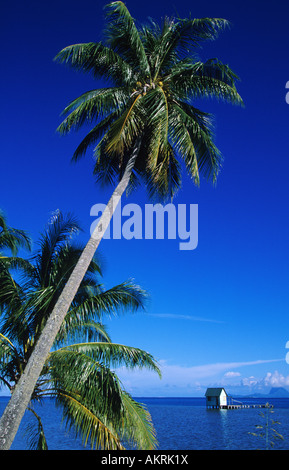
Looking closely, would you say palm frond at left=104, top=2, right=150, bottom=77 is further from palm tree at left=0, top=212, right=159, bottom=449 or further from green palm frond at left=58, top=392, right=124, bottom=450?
green palm frond at left=58, top=392, right=124, bottom=450

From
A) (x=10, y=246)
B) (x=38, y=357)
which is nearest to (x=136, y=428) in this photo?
(x=38, y=357)

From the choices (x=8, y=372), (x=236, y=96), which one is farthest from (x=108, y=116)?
(x=8, y=372)

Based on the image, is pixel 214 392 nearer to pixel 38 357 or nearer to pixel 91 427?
pixel 91 427

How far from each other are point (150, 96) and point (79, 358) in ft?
23.9

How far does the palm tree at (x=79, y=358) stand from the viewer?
877 cm

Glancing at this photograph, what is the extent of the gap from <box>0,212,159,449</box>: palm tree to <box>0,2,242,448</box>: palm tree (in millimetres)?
3018

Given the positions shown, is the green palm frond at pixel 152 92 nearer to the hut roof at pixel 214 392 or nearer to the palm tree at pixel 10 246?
the palm tree at pixel 10 246

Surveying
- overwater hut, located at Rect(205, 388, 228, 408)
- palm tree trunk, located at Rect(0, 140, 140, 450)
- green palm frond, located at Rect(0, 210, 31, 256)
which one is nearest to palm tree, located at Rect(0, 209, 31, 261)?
green palm frond, located at Rect(0, 210, 31, 256)

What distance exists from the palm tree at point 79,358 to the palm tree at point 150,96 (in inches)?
119

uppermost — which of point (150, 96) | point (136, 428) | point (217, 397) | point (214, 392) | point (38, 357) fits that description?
point (150, 96)

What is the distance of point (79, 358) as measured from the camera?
8867 millimetres

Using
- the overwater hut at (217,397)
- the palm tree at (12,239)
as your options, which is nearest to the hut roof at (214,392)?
the overwater hut at (217,397)

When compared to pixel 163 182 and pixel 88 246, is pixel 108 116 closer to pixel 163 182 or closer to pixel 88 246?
pixel 163 182
